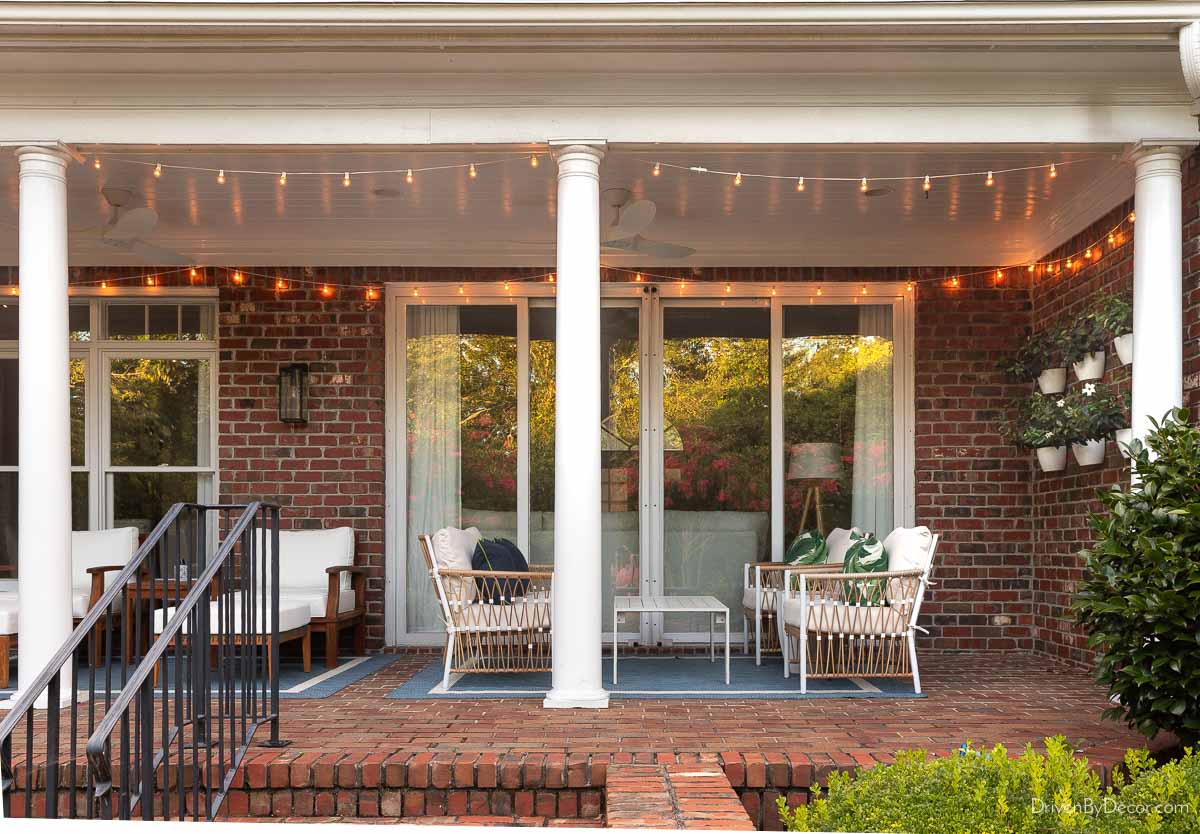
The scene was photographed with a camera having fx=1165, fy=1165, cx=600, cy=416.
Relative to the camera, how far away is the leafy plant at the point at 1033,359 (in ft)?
22.2

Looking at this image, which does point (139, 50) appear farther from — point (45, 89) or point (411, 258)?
point (411, 258)

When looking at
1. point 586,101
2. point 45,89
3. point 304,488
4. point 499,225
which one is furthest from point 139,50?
point 304,488

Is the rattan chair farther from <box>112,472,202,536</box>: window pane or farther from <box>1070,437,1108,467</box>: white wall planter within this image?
<box>112,472,202,536</box>: window pane

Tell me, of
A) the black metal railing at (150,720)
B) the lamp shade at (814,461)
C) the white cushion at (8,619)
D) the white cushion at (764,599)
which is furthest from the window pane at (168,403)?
the lamp shade at (814,461)

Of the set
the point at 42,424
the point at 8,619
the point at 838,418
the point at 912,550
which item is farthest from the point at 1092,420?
the point at 8,619

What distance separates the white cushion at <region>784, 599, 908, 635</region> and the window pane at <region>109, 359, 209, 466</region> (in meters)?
4.23

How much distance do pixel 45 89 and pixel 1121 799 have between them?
4941 millimetres

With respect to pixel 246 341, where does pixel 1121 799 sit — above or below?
below

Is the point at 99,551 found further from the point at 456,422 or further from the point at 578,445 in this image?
the point at 578,445

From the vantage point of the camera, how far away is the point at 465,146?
5215mm

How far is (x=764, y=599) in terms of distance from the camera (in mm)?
7062

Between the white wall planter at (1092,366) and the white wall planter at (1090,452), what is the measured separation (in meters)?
0.37

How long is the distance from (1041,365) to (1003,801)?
4.86 metres

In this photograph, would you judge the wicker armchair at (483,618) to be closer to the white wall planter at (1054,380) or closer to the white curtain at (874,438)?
the white curtain at (874,438)
